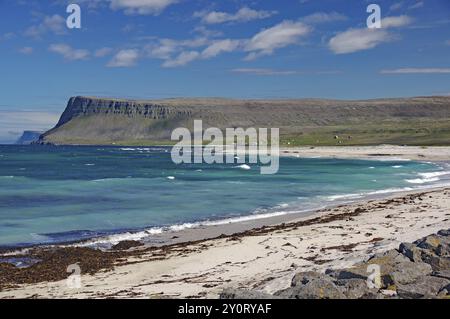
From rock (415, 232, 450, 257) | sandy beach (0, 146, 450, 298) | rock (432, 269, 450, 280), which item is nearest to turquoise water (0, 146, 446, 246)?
sandy beach (0, 146, 450, 298)

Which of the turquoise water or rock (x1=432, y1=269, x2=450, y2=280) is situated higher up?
rock (x1=432, y1=269, x2=450, y2=280)

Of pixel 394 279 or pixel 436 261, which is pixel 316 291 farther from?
pixel 436 261

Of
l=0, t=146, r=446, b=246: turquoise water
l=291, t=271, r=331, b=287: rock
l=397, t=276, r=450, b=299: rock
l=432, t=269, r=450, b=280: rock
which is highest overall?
l=432, t=269, r=450, b=280: rock

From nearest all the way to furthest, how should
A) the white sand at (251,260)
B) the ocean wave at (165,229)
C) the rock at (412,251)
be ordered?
the rock at (412,251)
the white sand at (251,260)
the ocean wave at (165,229)

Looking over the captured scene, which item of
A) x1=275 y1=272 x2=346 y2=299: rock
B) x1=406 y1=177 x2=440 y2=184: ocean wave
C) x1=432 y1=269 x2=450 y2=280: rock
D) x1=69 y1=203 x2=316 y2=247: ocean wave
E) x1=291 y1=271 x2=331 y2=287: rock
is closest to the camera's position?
x1=275 y1=272 x2=346 y2=299: rock

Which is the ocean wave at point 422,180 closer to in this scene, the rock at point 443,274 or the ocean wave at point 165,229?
the ocean wave at point 165,229

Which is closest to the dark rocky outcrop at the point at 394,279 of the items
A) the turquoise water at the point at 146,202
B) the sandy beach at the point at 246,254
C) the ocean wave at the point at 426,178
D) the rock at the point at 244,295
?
the rock at the point at 244,295

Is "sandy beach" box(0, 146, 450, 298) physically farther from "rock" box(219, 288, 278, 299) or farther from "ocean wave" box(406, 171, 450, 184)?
"ocean wave" box(406, 171, 450, 184)
